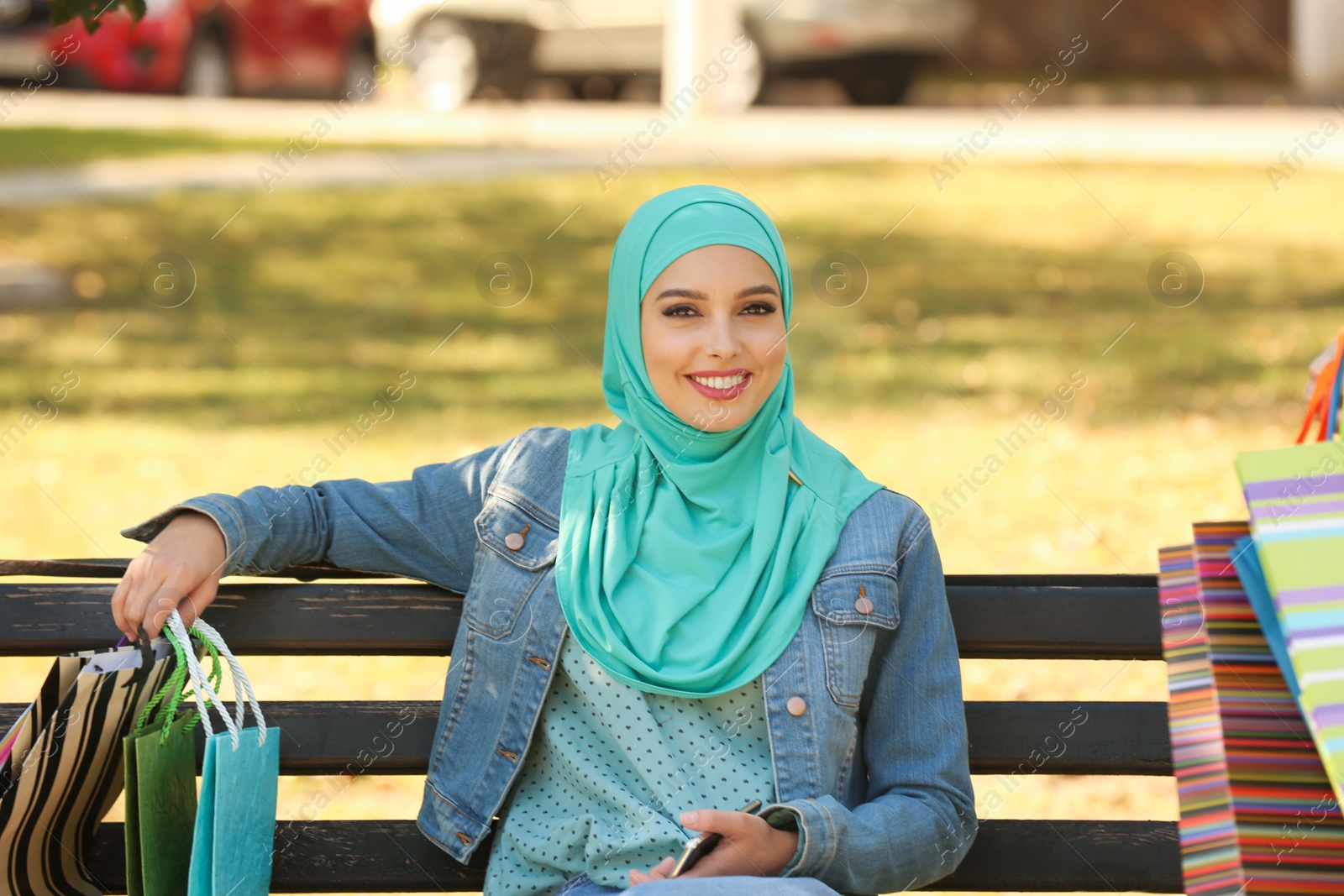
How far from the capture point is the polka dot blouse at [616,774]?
2.38 metres

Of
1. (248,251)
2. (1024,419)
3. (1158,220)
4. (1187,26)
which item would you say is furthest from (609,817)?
(1187,26)

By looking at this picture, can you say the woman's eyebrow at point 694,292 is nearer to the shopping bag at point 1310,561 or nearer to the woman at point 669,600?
the woman at point 669,600

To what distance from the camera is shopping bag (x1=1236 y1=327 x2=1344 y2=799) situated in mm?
1822

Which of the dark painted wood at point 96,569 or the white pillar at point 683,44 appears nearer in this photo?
the dark painted wood at point 96,569

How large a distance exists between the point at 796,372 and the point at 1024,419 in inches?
54.5

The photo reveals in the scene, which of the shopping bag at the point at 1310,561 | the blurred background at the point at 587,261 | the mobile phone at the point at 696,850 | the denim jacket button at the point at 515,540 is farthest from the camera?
the blurred background at the point at 587,261

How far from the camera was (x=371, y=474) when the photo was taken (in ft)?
21.9

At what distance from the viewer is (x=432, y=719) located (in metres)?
2.70

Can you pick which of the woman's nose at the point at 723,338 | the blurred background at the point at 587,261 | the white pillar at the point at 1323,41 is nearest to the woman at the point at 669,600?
the woman's nose at the point at 723,338

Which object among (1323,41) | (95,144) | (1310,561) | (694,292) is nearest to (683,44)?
(95,144)

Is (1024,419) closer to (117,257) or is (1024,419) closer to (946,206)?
(946,206)

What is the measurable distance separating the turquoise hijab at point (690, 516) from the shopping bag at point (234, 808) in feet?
1.76

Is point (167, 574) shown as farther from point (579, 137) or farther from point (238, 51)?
point (238, 51)

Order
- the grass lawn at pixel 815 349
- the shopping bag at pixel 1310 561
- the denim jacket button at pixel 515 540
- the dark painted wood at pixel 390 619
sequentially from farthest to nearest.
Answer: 1. the grass lawn at pixel 815 349
2. the dark painted wood at pixel 390 619
3. the denim jacket button at pixel 515 540
4. the shopping bag at pixel 1310 561
